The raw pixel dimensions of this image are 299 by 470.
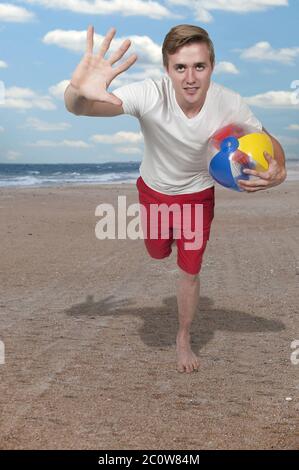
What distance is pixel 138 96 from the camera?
199 inches

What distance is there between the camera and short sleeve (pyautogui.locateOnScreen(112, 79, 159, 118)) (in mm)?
5004

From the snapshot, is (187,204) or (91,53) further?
(187,204)

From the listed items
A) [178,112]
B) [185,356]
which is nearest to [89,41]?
[178,112]

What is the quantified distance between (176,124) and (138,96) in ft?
1.09

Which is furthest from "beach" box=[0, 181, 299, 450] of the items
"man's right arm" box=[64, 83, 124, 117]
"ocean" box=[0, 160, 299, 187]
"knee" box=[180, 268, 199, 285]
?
"ocean" box=[0, 160, 299, 187]

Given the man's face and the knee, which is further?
the knee

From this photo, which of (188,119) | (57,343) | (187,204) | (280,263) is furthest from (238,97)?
(280,263)

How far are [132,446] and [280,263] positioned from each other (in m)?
6.77

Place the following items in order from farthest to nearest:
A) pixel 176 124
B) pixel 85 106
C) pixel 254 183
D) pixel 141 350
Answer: pixel 141 350 → pixel 176 124 → pixel 254 183 → pixel 85 106

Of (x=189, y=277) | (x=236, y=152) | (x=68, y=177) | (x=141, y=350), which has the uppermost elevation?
(x=236, y=152)

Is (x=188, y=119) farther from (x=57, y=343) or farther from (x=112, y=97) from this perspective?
(x=57, y=343)

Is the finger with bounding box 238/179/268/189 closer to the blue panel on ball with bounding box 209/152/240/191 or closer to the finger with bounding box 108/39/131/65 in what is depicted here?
the blue panel on ball with bounding box 209/152/240/191

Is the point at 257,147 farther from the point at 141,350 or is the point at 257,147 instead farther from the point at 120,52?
the point at 141,350
